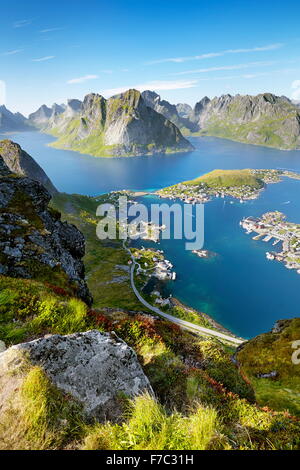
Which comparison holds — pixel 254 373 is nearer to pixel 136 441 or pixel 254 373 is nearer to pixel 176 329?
pixel 176 329

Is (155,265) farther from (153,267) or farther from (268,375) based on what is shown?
(268,375)

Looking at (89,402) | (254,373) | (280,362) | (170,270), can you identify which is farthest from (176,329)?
(170,270)

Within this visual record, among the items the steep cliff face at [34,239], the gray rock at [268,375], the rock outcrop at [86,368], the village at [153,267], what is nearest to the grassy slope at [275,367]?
the gray rock at [268,375]

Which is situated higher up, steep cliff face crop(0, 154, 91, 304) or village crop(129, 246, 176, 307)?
steep cliff face crop(0, 154, 91, 304)

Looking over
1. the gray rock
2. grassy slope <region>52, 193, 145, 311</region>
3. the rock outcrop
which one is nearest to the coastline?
grassy slope <region>52, 193, 145, 311</region>

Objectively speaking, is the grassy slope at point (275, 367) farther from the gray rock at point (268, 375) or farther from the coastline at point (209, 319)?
the coastline at point (209, 319)

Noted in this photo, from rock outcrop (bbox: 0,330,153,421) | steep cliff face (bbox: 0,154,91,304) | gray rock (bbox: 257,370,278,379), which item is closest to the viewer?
rock outcrop (bbox: 0,330,153,421)

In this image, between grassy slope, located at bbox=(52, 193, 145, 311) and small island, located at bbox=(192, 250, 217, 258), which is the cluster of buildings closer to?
grassy slope, located at bbox=(52, 193, 145, 311)
